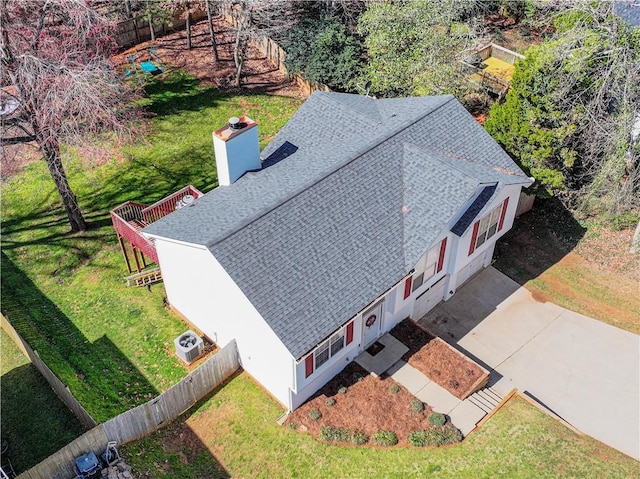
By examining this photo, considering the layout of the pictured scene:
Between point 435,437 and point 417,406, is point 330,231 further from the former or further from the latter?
point 435,437

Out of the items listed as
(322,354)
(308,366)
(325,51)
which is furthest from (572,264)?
(325,51)

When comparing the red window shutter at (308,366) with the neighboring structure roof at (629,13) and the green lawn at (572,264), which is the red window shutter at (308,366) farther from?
the neighboring structure roof at (629,13)

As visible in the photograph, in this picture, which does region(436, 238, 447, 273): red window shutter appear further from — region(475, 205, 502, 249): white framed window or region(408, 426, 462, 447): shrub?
region(408, 426, 462, 447): shrub

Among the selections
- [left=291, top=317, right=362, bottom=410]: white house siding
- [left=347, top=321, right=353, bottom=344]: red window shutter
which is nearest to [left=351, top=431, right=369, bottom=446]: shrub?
[left=291, top=317, right=362, bottom=410]: white house siding

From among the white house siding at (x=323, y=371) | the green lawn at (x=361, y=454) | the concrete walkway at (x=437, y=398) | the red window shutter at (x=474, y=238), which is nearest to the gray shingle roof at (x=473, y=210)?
the red window shutter at (x=474, y=238)

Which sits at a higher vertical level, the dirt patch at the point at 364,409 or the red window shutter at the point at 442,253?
the red window shutter at the point at 442,253

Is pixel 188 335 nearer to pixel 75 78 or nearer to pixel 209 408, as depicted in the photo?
pixel 209 408
